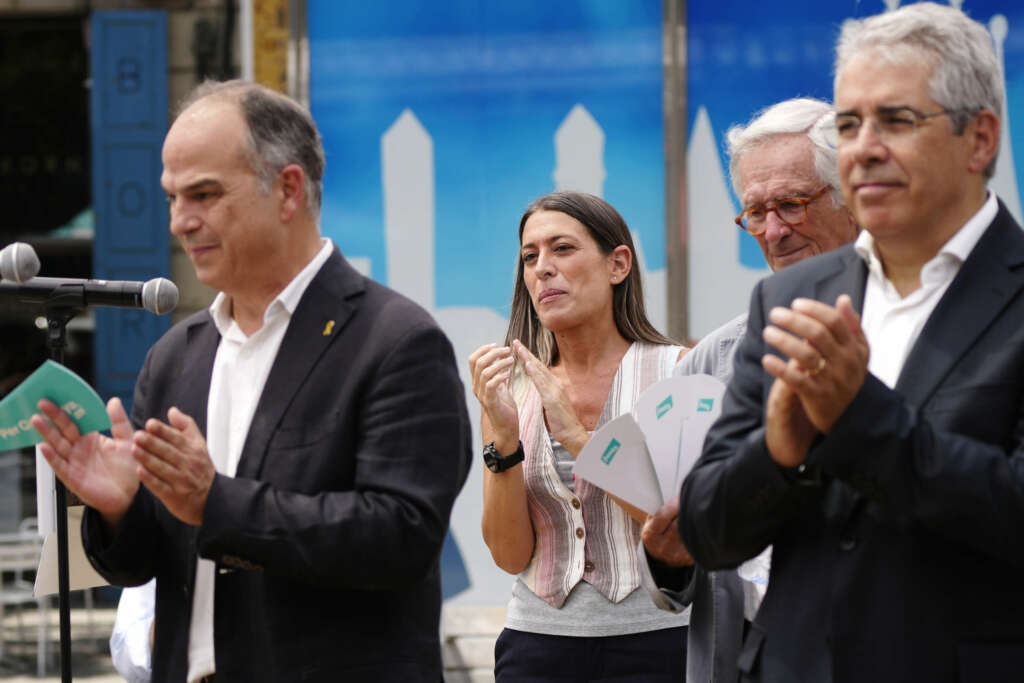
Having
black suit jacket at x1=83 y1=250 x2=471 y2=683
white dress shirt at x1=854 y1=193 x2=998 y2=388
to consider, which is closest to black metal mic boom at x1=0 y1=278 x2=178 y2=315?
black suit jacket at x1=83 y1=250 x2=471 y2=683

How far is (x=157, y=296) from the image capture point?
2984 millimetres

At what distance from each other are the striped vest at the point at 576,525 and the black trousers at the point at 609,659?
0.11 metres

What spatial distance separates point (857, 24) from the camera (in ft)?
7.62

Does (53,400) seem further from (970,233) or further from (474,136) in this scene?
(474,136)

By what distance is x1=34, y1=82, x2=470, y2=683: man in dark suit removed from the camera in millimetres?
2393

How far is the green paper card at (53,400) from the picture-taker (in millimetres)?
2449

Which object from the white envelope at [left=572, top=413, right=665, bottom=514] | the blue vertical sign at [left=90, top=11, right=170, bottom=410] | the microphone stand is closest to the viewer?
the white envelope at [left=572, top=413, right=665, bottom=514]

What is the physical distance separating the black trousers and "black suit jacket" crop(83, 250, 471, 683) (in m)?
0.92

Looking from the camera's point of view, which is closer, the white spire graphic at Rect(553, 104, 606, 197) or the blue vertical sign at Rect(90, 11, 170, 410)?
the white spire graphic at Rect(553, 104, 606, 197)

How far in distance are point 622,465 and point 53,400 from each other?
1174mm

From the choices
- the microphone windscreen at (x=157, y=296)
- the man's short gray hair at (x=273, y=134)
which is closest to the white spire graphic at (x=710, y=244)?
the microphone windscreen at (x=157, y=296)

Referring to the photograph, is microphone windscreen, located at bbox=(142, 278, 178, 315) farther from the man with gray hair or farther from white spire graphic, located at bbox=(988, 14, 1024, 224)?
white spire graphic, located at bbox=(988, 14, 1024, 224)

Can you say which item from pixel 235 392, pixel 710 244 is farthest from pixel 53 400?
pixel 710 244

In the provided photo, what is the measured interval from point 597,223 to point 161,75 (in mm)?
4785
